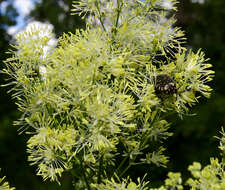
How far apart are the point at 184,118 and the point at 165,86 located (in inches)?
78.3

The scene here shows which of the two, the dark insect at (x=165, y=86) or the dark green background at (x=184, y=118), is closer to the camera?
the dark insect at (x=165, y=86)

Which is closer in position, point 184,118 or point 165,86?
point 165,86

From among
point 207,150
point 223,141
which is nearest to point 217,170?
point 223,141

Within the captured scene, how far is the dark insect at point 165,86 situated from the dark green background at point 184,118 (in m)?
0.58

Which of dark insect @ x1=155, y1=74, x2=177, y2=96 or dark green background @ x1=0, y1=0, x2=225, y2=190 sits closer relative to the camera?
dark insect @ x1=155, y1=74, x2=177, y2=96

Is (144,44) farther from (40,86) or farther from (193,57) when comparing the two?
(40,86)

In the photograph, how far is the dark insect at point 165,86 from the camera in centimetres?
93

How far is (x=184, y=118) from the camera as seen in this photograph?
2836 millimetres

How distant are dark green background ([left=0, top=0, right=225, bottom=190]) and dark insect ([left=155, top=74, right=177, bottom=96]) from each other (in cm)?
58

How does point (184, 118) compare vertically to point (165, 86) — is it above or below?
below

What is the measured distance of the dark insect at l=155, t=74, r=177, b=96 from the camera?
925 mm

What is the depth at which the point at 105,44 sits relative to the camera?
0.93 m

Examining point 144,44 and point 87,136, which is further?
point 144,44

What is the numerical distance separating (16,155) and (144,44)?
322 cm
